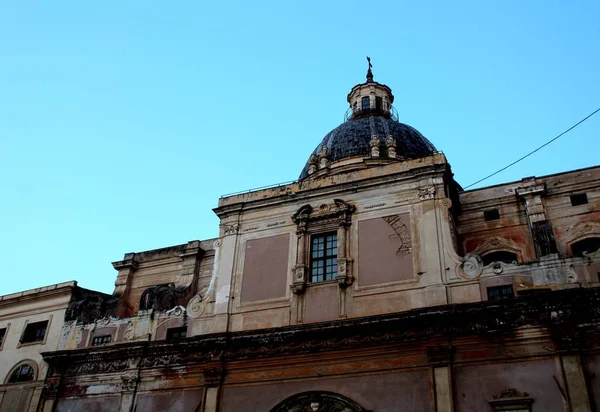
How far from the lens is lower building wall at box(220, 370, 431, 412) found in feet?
61.8

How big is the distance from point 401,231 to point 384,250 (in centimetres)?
88

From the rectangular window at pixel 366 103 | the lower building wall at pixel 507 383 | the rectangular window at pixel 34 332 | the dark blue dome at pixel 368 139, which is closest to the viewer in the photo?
the lower building wall at pixel 507 383

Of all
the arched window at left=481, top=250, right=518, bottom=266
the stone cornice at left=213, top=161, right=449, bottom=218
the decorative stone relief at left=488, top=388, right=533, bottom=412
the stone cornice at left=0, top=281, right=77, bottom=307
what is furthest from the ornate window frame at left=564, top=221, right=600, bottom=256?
the stone cornice at left=0, top=281, right=77, bottom=307

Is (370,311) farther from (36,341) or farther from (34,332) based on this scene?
(34,332)

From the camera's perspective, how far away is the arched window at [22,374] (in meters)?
26.3

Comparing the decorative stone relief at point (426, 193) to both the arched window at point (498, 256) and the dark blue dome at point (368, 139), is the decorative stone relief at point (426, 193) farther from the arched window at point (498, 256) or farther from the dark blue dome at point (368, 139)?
the dark blue dome at point (368, 139)

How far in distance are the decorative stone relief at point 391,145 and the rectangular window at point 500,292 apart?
1584 centimetres

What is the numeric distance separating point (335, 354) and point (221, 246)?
22.9 ft

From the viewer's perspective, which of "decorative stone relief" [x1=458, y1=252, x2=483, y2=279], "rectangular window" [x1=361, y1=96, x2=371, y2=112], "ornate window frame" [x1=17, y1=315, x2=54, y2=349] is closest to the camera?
"decorative stone relief" [x1=458, y1=252, x2=483, y2=279]

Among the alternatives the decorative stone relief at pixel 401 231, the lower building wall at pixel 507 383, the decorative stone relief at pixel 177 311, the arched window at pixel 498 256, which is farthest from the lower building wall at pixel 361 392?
the arched window at pixel 498 256

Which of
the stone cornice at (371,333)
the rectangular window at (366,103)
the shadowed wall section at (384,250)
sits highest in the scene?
the rectangular window at (366,103)

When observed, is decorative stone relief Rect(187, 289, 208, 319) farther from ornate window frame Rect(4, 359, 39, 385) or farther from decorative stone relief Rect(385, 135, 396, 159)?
decorative stone relief Rect(385, 135, 396, 159)

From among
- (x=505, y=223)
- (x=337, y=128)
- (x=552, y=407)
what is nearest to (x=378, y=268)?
(x=505, y=223)

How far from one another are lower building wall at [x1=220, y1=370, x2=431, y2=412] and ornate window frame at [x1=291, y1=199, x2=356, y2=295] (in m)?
3.29
